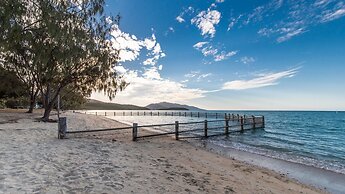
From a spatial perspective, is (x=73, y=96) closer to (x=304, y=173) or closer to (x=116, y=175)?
(x=116, y=175)

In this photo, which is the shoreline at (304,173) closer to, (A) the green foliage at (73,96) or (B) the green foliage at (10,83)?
(A) the green foliage at (73,96)

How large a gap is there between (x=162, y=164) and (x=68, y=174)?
11.0 feet

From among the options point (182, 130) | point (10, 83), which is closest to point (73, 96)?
point (10, 83)

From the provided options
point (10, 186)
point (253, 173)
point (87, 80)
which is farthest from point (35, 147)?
point (87, 80)

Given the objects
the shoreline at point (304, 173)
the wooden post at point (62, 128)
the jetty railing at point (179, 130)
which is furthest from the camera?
the jetty railing at point (179, 130)

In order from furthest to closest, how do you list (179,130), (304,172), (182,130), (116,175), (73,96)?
(73,96), (182,130), (179,130), (304,172), (116,175)

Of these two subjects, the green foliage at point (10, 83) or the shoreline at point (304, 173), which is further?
the green foliage at point (10, 83)

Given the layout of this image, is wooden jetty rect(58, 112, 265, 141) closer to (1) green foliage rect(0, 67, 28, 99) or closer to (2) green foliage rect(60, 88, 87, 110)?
(2) green foliage rect(60, 88, 87, 110)

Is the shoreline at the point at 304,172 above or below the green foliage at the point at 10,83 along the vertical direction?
below

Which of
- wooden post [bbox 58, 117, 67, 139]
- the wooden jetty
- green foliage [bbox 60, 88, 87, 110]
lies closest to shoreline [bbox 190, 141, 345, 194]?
the wooden jetty

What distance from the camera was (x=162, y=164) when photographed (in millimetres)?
8258

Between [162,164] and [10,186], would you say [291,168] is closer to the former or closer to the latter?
[162,164]

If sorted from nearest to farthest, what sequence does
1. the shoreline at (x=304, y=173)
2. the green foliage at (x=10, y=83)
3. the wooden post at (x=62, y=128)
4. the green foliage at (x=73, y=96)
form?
the shoreline at (x=304, y=173) < the wooden post at (x=62, y=128) < the green foliage at (x=73, y=96) < the green foliage at (x=10, y=83)

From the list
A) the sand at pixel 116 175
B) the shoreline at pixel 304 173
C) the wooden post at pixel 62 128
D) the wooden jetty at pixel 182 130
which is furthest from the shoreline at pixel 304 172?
the wooden post at pixel 62 128
